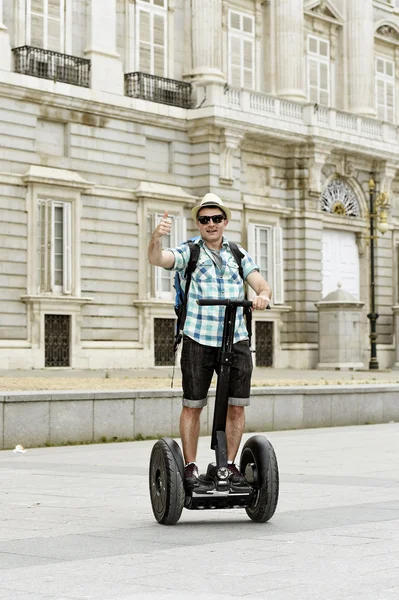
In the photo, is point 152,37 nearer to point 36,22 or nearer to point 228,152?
point 228,152

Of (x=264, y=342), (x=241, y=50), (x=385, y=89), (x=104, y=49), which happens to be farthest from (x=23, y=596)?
(x=385, y=89)

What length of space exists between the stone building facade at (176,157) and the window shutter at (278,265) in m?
0.06

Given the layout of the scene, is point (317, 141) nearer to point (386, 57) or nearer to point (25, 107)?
point (386, 57)

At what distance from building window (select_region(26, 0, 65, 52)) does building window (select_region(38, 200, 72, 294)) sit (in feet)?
13.5

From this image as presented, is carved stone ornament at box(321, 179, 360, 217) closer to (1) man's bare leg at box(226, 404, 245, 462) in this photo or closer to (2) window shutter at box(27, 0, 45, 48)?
(2) window shutter at box(27, 0, 45, 48)

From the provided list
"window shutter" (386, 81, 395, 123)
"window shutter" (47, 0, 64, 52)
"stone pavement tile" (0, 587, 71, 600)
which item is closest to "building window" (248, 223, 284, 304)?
"window shutter" (386, 81, 395, 123)

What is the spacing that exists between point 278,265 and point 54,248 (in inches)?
366

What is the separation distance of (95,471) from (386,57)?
3515cm

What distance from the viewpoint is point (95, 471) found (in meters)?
11.7

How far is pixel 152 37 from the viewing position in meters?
35.2

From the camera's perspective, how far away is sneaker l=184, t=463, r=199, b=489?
790 centimetres

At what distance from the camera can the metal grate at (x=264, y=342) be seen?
3794 cm

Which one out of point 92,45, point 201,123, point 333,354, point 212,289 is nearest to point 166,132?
point 201,123

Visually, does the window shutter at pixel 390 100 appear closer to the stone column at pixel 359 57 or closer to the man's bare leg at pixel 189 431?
the stone column at pixel 359 57
